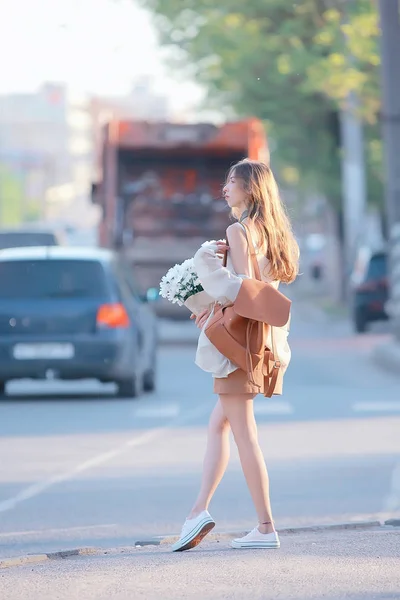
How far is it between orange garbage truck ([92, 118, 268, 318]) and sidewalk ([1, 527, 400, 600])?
66.3ft

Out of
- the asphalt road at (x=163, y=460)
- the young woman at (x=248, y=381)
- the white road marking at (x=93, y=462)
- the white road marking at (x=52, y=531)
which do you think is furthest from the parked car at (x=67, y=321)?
the young woman at (x=248, y=381)

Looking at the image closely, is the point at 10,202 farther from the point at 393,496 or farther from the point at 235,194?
the point at 235,194

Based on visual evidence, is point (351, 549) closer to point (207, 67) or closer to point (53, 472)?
point (53, 472)

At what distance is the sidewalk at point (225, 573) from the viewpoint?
6.52 metres

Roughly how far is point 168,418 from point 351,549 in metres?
7.54

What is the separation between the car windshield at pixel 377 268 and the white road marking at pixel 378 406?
15554 mm

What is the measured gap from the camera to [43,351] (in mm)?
17156

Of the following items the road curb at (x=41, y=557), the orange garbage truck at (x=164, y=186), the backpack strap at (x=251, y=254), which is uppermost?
the orange garbage truck at (x=164, y=186)

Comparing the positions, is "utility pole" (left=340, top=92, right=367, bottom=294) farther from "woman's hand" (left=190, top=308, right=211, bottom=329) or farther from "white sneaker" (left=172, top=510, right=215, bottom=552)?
"white sneaker" (left=172, top=510, right=215, bottom=552)

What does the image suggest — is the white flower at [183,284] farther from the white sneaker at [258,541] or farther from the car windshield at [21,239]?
the car windshield at [21,239]

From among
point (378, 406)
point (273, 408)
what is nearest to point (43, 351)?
point (273, 408)

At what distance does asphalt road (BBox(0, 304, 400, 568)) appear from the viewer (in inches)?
358

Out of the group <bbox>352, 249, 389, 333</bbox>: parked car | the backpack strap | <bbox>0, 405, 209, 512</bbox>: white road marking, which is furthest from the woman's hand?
<bbox>352, 249, 389, 333</bbox>: parked car

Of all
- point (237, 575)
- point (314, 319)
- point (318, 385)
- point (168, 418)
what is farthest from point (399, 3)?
point (237, 575)
